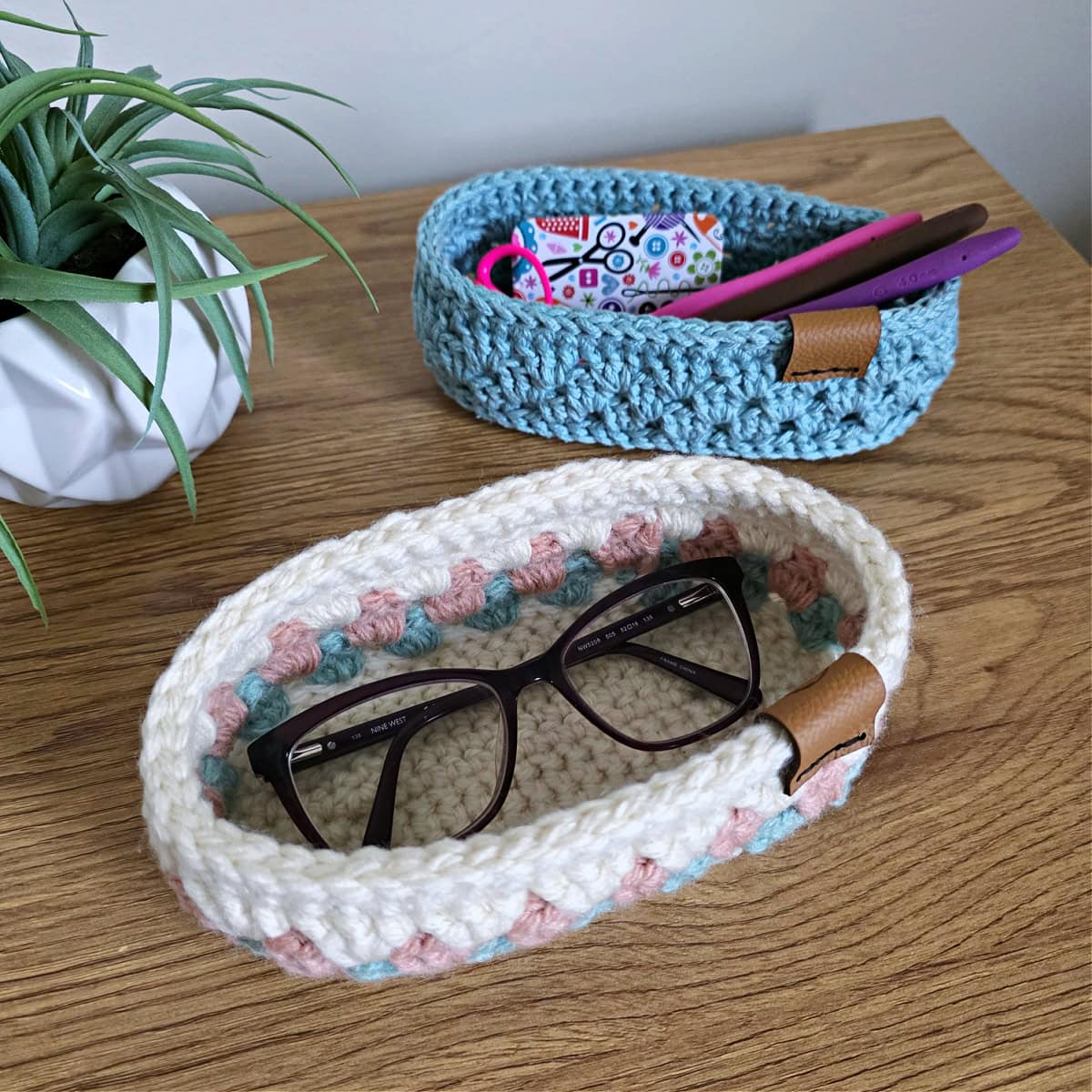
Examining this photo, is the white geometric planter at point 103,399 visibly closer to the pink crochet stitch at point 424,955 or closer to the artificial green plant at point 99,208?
the artificial green plant at point 99,208

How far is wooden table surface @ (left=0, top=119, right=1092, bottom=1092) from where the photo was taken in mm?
357

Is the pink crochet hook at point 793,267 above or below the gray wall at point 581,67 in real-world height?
below

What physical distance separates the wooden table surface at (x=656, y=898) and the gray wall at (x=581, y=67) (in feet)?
0.90

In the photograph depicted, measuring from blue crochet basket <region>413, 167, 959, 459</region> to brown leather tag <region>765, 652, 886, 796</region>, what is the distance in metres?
0.18

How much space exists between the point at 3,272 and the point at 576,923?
1.09 feet

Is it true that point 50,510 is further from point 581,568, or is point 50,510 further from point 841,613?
point 841,613

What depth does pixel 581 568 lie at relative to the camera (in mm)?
491

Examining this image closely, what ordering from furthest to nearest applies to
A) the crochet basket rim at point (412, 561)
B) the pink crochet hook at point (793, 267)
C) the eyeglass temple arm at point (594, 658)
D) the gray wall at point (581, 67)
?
the gray wall at point (581, 67) → the pink crochet hook at point (793, 267) → the eyeglass temple arm at point (594, 658) → the crochet basket rim at point (412, 561)

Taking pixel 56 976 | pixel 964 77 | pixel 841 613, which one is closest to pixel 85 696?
pixel 56 976

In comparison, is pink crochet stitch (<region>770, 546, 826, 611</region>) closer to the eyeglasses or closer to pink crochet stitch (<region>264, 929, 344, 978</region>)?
the eyeglasses

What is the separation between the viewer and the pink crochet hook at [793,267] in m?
0.57

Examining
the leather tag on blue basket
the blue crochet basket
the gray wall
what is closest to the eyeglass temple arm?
the blue crochet basket

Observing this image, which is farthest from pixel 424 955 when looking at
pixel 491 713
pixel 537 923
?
pixel 491 713

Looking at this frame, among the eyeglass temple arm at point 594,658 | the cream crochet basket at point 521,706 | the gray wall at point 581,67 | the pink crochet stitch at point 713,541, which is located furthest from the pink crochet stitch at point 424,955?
the gray wall at point 581,67
